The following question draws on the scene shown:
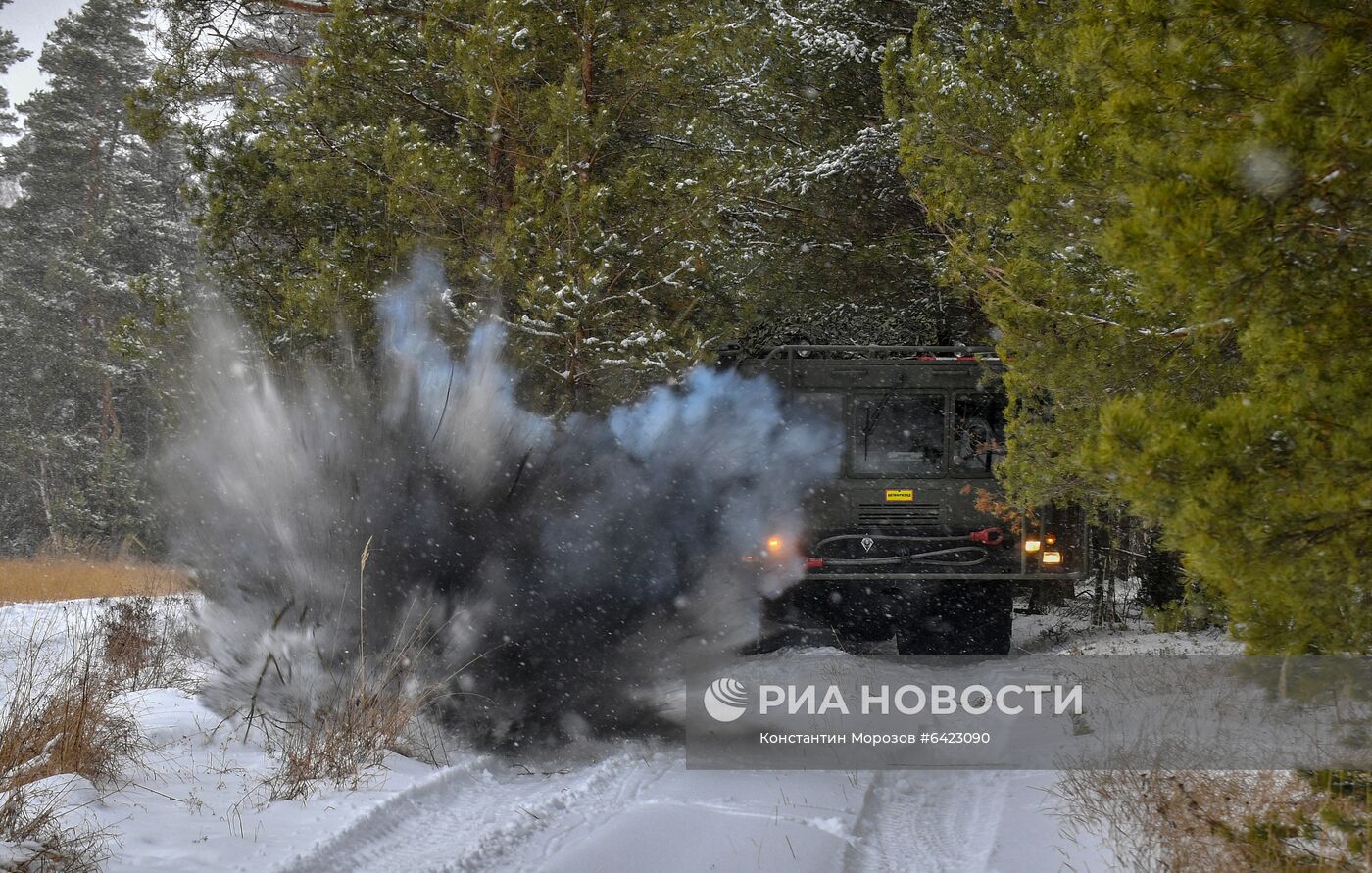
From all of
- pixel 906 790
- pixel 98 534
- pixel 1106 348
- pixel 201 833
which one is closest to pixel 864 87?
pixel 1106 348

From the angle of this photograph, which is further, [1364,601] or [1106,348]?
[1106,348]

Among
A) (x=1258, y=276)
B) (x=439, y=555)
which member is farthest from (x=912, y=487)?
(x=1258, y=276)

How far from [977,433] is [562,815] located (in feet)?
20.6

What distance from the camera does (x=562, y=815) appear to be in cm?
525

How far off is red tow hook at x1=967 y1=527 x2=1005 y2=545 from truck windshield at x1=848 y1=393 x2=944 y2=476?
2.22ft

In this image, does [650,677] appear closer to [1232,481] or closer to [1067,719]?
[1067,719]

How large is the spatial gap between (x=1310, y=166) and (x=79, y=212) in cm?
3057

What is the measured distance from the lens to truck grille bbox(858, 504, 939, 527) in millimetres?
10211

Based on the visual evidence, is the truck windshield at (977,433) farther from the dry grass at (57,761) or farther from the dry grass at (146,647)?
the dry grass at (57,761)

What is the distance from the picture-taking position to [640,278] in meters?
10.0

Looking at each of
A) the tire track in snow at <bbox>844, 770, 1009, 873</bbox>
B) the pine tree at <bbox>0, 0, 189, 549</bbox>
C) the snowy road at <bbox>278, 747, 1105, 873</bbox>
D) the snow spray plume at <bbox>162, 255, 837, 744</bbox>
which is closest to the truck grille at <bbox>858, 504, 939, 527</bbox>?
the snow spray plume at <bbox>162, 255, 837, 744</bbox>

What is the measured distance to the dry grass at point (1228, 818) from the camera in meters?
3.80

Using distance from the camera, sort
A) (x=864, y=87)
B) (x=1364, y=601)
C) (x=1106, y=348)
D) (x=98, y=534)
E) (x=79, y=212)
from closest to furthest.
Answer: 1. (x=1364, y=601)
2. (x=1106, y=348)
3. (x=864, y=87)
4. (x=98, y=534)
5. (x=79, y=212)

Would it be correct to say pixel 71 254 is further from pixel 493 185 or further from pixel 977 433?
pixel 977 433
